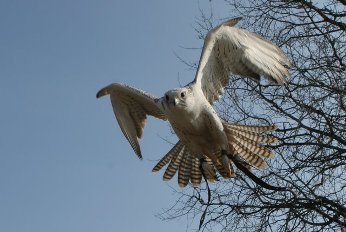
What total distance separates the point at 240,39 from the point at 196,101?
103 centimetres

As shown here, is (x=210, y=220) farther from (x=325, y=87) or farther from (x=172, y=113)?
(x=325, y=87)

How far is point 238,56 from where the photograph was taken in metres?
7.57

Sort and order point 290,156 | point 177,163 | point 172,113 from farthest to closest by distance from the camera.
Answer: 1. point 177,163
2. point 290,156
3. point 172,113

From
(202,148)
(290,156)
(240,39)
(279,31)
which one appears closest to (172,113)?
(202,148)

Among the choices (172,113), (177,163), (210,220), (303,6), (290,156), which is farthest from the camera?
(303,6)

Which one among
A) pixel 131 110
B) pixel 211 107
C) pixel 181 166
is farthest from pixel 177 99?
pixel 131 110

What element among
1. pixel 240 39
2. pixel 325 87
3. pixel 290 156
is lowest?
pixel 290 156

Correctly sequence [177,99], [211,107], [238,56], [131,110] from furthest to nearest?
[131,110]
[238,56]
[211,107]
[177,99]

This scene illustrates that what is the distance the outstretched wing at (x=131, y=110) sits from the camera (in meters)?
8.39

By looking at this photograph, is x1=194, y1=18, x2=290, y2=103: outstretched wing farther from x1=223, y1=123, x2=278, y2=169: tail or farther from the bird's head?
x1=223, y1=123, x2=278, y2=169: tail

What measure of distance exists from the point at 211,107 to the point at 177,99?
2.37ft

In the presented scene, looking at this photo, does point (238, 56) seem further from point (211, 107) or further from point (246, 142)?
point (246, 142)

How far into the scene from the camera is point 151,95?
8.06m

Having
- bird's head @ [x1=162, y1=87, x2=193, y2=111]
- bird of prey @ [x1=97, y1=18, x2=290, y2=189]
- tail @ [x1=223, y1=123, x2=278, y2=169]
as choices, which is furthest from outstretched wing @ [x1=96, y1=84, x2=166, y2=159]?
bird's head @ [x1=162, y1=87, x2=193, y2=111]
